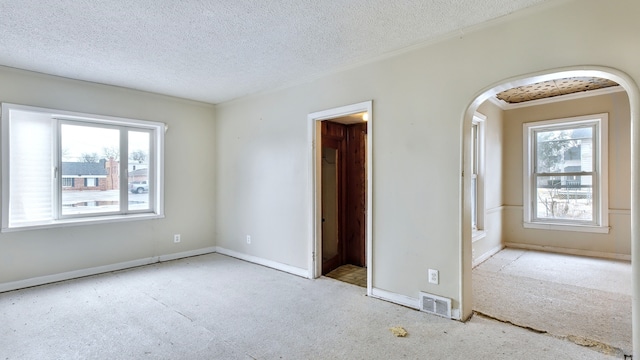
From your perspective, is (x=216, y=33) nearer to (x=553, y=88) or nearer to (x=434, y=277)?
(x=434, y=277)

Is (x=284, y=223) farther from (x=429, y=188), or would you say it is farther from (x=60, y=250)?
(x=60, y=250)

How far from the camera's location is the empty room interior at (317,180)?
224 cm

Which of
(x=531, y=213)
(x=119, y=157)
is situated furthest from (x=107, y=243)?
(x=531, y=213)

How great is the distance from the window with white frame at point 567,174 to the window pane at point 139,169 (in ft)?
20.2

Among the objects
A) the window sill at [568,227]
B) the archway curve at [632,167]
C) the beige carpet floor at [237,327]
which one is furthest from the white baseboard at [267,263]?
the window sill at [568,227]

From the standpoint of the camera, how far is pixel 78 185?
12.8 ft

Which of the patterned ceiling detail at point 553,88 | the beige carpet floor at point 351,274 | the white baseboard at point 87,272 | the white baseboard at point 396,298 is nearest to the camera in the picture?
the white baseboard at point 396,298

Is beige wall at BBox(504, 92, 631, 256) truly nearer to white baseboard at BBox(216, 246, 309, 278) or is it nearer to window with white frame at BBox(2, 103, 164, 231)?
white baseboard at BBox(216, 246, 309, 278)

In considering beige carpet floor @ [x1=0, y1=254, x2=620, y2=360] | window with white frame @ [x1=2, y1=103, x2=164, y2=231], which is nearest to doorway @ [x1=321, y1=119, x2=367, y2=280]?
beige carpet floor @ [x1=0, y1=254, x2=620, y2=360]

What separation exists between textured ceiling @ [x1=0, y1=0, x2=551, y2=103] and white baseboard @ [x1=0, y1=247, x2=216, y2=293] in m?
2.39

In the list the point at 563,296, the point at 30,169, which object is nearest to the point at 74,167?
the point at 30,169

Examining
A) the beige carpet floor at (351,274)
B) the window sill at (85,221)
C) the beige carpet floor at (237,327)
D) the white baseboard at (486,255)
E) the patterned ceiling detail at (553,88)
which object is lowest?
the beige carpet floor at (351,274)

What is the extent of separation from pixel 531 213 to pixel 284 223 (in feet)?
14.1

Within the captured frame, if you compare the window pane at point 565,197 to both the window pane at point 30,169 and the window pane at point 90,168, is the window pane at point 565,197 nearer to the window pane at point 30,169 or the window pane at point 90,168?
the window pane at point 90,168
